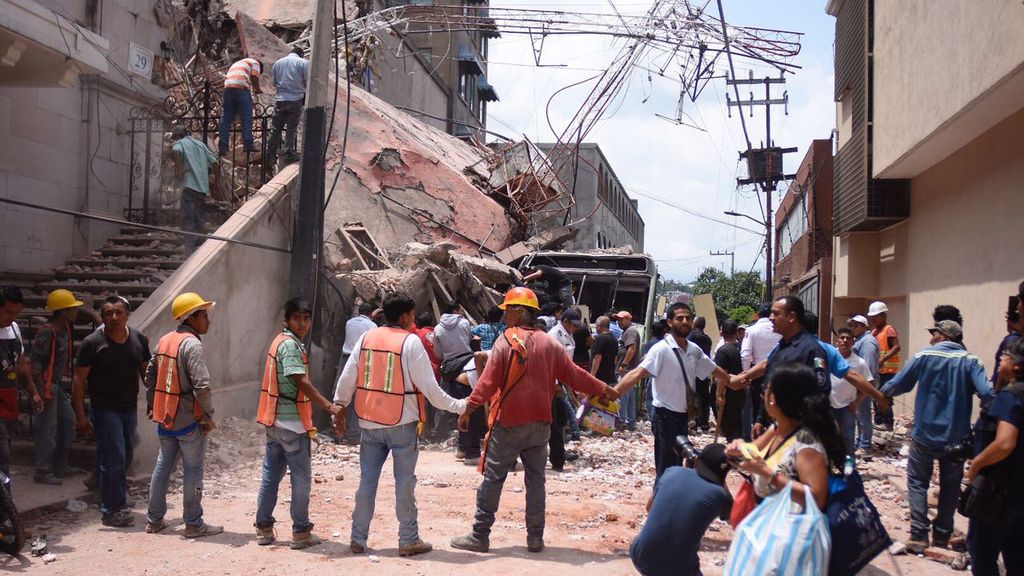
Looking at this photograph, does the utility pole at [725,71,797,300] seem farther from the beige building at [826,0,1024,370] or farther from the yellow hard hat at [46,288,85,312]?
the yellow hard hat at [46,288,85,312]

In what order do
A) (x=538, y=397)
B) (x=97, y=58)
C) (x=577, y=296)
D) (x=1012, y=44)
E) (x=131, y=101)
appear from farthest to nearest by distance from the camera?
(x=577, y=296), (x=131, y=101), (x=97, y=58), (x=1012, y=44), (x=538, y=397)

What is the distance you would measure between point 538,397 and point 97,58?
20.2 ft

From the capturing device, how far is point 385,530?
5.89m

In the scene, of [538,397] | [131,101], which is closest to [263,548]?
[538,397]

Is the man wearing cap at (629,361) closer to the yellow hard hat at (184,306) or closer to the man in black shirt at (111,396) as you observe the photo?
the yellow hard hat at (184,306)

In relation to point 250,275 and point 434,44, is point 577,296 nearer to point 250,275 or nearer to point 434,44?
point 250,275

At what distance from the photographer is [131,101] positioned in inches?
416

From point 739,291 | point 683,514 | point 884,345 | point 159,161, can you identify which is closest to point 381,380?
point 683,514

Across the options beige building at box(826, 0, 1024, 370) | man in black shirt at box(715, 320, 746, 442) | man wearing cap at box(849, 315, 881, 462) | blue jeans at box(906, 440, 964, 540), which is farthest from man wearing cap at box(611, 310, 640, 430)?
blue jeans at box(906, 440, 964, 540)

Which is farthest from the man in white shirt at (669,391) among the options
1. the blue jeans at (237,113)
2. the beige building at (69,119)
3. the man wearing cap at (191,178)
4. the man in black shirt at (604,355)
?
the blue jeans at (237,113)

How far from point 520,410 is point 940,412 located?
2863mm

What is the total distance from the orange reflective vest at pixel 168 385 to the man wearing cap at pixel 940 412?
4.80 metres

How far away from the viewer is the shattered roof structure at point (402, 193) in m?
12.5

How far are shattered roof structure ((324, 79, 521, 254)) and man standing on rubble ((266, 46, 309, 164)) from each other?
1.44 metres
